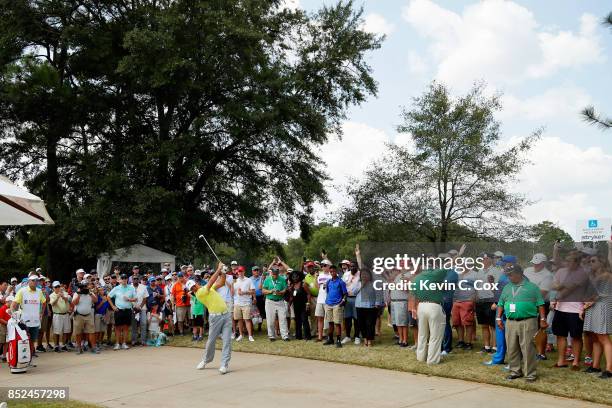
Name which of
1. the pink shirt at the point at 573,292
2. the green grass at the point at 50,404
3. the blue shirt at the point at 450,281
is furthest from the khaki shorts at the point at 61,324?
the pink shirt at the point at 573,292

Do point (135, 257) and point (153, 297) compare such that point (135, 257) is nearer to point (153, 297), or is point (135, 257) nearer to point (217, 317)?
point (153, 297)

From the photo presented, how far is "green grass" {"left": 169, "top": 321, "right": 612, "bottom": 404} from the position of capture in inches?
380

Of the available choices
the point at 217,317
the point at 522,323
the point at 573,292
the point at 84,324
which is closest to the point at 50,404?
the point at 217,317

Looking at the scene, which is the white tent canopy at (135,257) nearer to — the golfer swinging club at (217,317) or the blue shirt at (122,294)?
the blue shirt at (122,294)

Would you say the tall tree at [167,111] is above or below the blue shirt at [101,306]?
above

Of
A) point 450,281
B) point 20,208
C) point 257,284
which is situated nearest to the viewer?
point 20,208

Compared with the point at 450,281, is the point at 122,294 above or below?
below

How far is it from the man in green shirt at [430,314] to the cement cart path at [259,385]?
83 centimetres

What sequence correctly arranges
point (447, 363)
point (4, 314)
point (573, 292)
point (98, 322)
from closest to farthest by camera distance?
point (573, 292) < point (447, 363) < point (4, 314) < point (98, 322)

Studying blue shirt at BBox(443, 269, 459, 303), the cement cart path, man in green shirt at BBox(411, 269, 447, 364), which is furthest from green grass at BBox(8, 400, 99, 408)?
blue shirt at BBox(443, 269, 459, 303)

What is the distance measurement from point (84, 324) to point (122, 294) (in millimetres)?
1200

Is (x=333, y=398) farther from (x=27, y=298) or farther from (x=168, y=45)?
(x=168, y=45)

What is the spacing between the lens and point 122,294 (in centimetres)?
1627

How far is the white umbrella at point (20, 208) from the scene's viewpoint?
7176 millimetres
